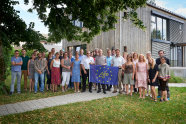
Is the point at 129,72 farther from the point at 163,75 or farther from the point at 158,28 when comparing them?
the point at 158,28

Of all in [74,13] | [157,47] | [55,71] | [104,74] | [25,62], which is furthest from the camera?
[157,47]

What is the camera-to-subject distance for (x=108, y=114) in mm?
5375

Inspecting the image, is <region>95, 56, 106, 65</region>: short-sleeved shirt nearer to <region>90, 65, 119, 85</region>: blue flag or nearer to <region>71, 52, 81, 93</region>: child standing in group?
<region>90, 65, 119, 85</region>: blue flag

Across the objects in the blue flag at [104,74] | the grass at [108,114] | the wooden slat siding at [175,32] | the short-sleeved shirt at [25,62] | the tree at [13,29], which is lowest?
the grass at [108,114]

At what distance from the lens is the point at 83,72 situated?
9.24 m

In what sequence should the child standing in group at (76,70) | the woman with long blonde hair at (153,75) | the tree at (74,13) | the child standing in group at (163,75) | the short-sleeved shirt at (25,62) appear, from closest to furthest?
1. the tree at (74,13)
2. the child standing in group at (163,75)
3. the woman with long blonde hair at (153,75)
4. the child standing in group at (76,70)
5. the short-sleeved shirt at (25,62)

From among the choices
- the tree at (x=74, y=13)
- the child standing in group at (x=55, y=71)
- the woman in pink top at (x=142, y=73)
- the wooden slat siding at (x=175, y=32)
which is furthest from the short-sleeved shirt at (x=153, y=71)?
the wooden slat siding at (x=175, y=32)

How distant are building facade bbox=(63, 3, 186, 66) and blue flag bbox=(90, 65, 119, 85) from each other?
7.00m

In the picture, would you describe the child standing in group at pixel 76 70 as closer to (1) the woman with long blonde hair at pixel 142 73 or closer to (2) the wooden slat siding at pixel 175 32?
(1) the woman with long blonde hair at pixel 142 73

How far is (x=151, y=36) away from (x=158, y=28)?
2.21 metres

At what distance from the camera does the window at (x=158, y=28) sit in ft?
63.6

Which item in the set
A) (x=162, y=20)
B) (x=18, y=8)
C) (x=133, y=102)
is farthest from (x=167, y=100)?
(x=162, y=20)

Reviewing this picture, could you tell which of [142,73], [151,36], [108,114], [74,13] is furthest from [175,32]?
[108,114]

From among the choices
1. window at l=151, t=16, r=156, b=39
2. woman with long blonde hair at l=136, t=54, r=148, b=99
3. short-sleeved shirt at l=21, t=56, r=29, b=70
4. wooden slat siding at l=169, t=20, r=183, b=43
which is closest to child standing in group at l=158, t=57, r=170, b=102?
woman with long blonde hair at l=136, t=54, r=148, b=99
